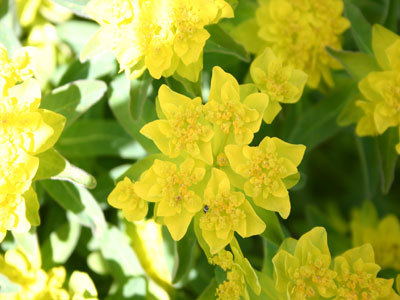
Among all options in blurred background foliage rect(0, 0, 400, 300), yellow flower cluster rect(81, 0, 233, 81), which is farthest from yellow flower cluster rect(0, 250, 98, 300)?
yellow flower cluster rect(81, 0, 233, 81)

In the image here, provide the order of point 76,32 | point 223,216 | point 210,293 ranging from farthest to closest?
1. point 76,32
2. point 210,293
3. point 223,216

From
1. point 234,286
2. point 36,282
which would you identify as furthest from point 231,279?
point 36,282

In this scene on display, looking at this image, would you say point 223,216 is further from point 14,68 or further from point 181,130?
point 14,68

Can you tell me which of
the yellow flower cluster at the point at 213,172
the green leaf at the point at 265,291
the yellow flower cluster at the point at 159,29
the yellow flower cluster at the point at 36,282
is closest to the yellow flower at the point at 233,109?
the yellow flower cluster at the point at 213,172

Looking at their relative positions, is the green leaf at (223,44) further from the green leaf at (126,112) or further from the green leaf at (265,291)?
the green leaf at (265,291)

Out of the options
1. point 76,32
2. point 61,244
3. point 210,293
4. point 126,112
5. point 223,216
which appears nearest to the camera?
point 223,216
